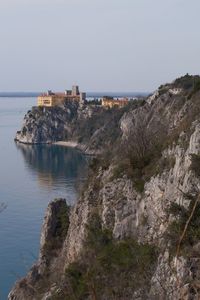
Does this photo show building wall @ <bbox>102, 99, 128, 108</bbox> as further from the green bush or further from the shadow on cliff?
the green bush

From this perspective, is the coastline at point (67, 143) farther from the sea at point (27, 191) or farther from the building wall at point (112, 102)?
the building wall at point (112, 102)

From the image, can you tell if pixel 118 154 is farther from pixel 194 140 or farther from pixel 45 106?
pixel 45 106

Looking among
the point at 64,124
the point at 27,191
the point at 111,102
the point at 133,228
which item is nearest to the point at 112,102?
the point at 111,102

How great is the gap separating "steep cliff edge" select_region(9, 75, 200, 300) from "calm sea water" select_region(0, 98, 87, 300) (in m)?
1.64

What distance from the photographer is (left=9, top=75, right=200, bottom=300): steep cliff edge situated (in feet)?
35.3

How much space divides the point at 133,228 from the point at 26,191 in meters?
35.1

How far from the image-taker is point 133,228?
1485 centimetres

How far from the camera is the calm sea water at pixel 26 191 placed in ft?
95.4

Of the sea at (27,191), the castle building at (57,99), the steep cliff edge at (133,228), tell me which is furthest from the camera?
the castle building at (57,99)

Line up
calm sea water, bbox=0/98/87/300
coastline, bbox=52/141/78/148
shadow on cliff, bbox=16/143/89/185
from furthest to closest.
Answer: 1. coastline, bbox=52/141/78/148
2. shadow on cliff, bbox=16/143/89/185
3. calm sea water, bbox=0/98/87/300

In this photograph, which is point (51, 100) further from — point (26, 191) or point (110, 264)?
point (110, 264)

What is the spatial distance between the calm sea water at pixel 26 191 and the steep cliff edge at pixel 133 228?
1638 mm

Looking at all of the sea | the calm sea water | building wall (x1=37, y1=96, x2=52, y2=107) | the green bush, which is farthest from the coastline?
the green bush

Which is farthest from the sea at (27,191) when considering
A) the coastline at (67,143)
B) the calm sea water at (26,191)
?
the coastline at (67,143)
